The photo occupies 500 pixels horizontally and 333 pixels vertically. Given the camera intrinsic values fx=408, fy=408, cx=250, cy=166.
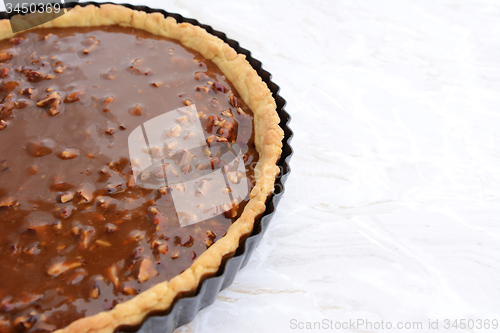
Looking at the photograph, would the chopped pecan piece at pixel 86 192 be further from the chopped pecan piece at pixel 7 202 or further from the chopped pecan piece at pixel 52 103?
the chopped pecan piece at pixel 52 103

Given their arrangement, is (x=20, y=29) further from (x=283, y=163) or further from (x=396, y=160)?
(x=396, y=160)

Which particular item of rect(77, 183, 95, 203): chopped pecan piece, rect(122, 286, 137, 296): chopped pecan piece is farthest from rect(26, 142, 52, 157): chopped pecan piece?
rect(122, 286, 137, 296): chopped pecan piece

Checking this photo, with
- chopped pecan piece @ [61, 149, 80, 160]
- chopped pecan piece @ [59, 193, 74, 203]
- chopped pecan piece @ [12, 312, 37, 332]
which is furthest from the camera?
chopped pecan piece @ [61, 149, 80, 160]

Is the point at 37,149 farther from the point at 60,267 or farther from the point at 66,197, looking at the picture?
the point at 60,267

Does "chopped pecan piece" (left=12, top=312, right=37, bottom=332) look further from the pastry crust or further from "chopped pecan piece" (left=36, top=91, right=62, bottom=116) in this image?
"chopped pecan piece" (left=36, top=91, right=62, bottom=116)

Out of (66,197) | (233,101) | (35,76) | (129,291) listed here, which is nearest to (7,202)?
(66,197)

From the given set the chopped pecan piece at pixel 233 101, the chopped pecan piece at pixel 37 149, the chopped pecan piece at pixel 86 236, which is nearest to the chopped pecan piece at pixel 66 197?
the chopped pecan piece at pixel 86 236

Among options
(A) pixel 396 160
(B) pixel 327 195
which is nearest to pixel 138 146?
(B) pixel 327 195
